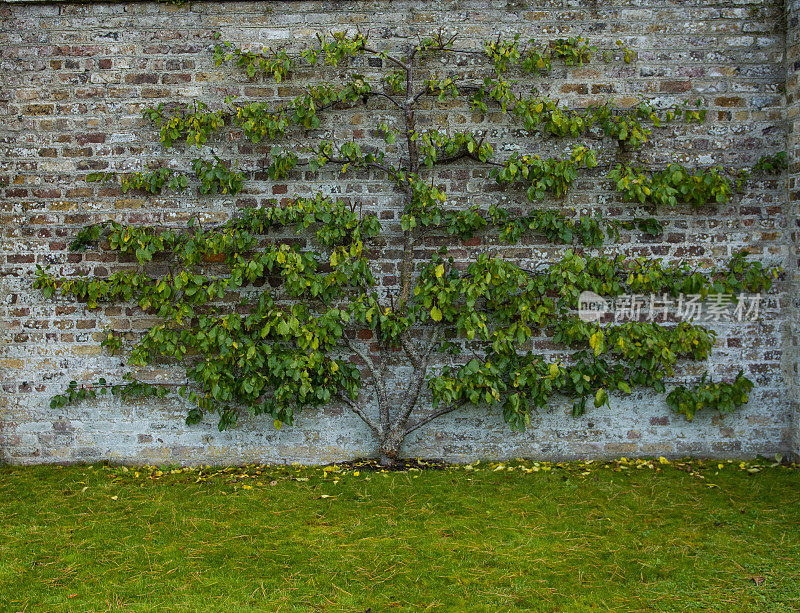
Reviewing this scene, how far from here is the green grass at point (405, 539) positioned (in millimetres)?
2404

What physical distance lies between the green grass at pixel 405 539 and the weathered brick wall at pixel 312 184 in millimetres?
203

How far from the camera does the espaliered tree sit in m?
3.68

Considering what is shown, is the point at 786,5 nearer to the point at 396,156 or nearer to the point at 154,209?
the point at 396,156

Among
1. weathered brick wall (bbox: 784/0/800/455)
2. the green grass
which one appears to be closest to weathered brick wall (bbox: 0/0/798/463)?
weathered brick wall (bbox: 784/0/800/455)

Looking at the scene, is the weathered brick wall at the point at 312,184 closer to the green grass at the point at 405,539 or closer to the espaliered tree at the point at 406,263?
the espaliered tree at the point at 406,263

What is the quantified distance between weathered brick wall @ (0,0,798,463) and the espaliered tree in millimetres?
88

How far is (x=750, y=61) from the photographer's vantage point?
378 centimetres

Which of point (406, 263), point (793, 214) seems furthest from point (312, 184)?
point (793, 214)

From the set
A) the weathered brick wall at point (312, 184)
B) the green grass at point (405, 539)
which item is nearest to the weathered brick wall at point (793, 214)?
the weathered brick wall at point (312, 184)

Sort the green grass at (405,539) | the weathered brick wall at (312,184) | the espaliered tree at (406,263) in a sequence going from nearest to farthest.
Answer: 1. the green grass at (405,539)
2. the espaliered tree at (406,263)
3. the weathered brick wall at (312,184)

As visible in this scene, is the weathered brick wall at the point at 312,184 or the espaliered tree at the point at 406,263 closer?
the espaliered tree at the point at 406,263

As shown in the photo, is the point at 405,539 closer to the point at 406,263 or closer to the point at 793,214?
the point at 406,263

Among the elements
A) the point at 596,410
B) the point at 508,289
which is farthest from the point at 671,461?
the point at 508,289

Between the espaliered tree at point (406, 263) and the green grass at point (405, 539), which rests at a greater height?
the espaliered tree at point (406, 263)
